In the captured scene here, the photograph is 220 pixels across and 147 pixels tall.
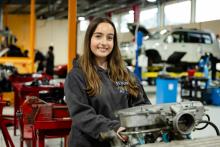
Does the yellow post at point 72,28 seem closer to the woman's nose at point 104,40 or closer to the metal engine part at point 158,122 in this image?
the woman's nose at point 104,40

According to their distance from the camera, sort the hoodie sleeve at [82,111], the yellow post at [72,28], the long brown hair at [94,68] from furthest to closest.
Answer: the yellow post at [72,28]
the long brown hair at [94,68]
the hoodie sleeve at [82,111]

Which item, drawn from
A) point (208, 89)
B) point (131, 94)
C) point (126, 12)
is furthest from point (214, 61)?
point (131, 94)

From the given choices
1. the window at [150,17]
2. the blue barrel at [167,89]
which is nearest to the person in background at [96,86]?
the blue barrel at [167,89]

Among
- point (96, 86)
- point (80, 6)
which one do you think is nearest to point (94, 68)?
point (96, 86)

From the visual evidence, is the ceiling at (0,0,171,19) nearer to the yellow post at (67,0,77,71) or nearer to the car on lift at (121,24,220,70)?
the car on lift at (121,24,220,70)

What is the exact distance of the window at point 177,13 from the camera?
1567 centimetres

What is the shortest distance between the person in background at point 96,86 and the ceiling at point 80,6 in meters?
14.4

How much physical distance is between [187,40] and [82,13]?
28.6 ft

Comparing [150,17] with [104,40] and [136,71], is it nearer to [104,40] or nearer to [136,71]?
[136,71]

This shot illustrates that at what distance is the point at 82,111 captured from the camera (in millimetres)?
2014

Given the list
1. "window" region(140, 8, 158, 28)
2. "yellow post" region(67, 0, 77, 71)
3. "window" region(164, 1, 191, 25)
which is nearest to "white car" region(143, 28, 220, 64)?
"window" region(164, 1, 191, 25)

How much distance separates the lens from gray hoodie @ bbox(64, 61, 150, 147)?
1967 mm

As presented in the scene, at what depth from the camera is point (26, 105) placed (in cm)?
323

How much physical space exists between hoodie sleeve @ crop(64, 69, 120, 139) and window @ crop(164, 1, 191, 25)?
44.7ft
